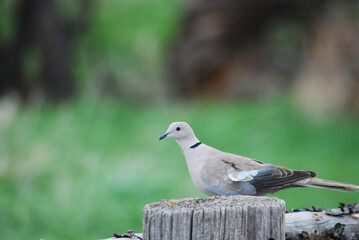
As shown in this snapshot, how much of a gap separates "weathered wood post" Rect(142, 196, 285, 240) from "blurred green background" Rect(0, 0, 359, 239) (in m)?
3.88

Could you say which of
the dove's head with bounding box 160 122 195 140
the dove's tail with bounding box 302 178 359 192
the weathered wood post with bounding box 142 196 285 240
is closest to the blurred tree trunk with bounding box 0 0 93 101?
the dove's head with bounding box 160 122 195 140

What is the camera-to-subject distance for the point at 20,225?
645 cm

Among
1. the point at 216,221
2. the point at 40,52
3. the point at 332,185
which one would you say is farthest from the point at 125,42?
the point at 216,221

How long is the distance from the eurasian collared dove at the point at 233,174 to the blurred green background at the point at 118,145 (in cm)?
337

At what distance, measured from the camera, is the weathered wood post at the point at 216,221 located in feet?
8.75

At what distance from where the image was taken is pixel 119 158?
8703 mm

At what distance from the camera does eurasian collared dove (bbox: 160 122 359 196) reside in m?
3.31

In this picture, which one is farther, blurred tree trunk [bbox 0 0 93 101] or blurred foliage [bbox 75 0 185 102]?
blurred foliage [bbox 75 0 185 102]

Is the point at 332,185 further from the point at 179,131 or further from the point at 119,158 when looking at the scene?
the point at 119,158

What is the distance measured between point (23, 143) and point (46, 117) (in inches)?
93.8

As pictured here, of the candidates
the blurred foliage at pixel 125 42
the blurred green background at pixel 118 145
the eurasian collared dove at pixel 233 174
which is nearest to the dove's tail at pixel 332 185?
the eurasian collared dove at pixel 233 174

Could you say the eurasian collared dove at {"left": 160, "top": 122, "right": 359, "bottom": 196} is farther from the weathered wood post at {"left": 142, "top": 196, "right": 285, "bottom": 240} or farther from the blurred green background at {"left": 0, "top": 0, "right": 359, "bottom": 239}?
the blurred green background at {"left": 0, "top": 0, "right": 359, "bottom": 239}

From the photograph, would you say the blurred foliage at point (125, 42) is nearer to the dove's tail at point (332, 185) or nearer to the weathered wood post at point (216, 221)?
the dove's tail at point (332, 185)

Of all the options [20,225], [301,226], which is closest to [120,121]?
[20,225]
